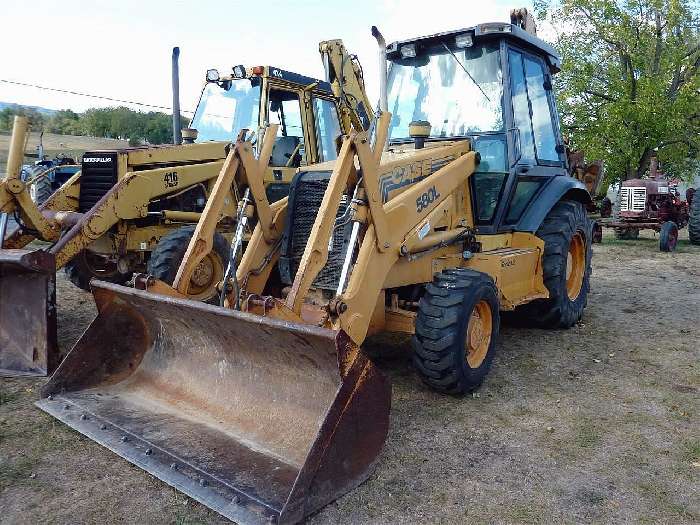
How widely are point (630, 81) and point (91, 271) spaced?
16308mm

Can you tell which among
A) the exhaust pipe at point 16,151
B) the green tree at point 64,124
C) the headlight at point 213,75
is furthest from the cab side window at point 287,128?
the green tree at point 64,124

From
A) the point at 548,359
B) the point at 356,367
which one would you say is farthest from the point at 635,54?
the point at 356,367

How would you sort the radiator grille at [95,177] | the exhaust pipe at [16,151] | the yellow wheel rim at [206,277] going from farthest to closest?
1. the radiator grille at [95,177]
2. the exhaust pipe at [16,151]
3. the yellow wheel rim at [206,277]

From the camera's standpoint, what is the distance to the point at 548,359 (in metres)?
5.33

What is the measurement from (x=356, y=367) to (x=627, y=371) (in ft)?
9.94

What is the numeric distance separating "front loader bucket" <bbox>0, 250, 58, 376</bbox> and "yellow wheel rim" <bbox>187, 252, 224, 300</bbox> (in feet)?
4.14

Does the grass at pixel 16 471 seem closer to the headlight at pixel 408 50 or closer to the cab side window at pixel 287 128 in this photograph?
the headlight at pixel 408 50

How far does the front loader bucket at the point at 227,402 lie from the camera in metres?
2.94

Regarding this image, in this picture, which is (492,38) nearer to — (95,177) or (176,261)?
(176,261)

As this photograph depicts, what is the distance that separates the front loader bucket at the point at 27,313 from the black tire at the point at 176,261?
4.00ft

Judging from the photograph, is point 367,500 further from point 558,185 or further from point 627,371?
point 558,185

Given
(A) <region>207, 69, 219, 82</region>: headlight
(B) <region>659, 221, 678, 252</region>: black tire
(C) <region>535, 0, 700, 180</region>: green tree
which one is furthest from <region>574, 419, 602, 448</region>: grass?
(C) <region>535, 0, 700, 180</region>: green tree

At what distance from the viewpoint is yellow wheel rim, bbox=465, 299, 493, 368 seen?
173 inches

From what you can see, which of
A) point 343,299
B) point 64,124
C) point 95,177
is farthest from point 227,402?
point 64,124
